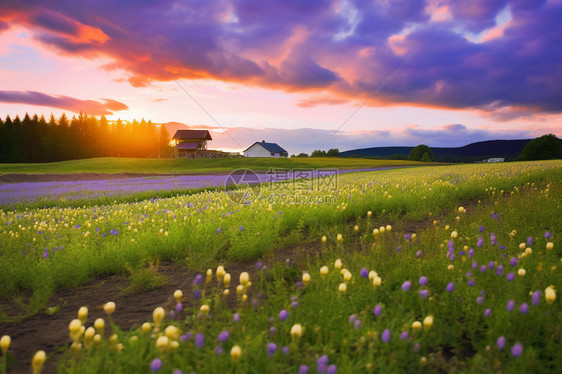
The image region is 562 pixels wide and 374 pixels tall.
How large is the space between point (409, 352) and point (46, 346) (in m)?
3.25

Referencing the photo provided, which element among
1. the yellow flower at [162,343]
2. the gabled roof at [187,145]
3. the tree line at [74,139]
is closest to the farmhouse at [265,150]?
the gabled roof at [187,145]

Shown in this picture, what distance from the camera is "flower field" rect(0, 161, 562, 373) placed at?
2271 millimetres

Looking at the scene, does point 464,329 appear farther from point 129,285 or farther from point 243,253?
point 129,285

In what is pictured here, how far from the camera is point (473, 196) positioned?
30.0 feet

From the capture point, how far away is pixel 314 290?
343 cm

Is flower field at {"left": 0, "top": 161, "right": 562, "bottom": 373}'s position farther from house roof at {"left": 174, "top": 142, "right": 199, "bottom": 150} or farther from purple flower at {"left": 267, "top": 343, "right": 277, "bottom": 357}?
house roof at {"left": 174, "top": 142, "right": 199, "bottom": 150}

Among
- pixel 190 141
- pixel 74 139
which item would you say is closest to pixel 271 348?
pixel 190 141

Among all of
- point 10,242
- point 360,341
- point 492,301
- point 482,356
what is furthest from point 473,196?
point 10,242

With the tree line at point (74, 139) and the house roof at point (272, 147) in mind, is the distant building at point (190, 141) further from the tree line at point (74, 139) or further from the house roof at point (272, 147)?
the house roof at point (272, 147)

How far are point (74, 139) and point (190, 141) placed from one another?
2570 centimetres

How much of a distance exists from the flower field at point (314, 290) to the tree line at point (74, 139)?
74777 millimetres

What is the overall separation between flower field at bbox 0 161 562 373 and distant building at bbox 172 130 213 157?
2747 inches

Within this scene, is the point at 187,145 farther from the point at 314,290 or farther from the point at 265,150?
the point at 314,290

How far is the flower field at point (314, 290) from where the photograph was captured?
227cm
